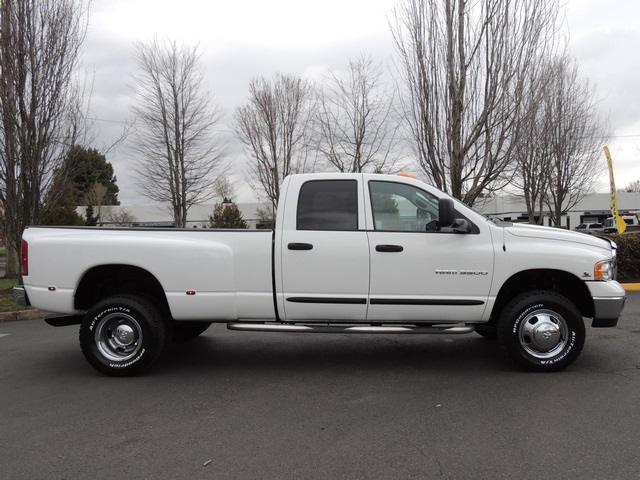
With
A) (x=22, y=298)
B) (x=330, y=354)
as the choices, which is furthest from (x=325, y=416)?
(x=22, y=298)

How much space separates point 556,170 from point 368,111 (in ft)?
25.8

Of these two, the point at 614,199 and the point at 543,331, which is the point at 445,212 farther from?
the point at 614,199

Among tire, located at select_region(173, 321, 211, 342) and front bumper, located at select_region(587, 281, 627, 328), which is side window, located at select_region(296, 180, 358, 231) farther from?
front bumper, located at select_region(587, 281, 627, 328)

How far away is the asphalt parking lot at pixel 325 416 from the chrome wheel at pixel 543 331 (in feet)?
1.03

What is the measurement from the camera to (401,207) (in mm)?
5020

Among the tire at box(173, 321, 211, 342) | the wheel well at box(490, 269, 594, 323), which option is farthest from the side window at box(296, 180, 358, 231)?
the tire at box(173, 321, 211, 342)

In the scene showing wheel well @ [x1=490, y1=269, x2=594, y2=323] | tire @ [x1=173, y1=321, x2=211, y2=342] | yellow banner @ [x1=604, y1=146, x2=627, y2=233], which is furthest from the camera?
yellow banner @ [x1=604, y1=146, x2=627, y2=233]

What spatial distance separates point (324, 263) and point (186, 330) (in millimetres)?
2539

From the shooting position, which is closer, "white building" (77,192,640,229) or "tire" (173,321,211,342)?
"tire" (173,321,211,342)

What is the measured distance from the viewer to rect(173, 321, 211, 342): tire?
6.18 metres

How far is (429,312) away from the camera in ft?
15.8

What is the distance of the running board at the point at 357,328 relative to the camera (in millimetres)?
4793

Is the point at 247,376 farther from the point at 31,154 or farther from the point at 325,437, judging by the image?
the point at 31,154

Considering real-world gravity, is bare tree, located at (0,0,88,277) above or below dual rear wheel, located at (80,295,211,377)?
above
